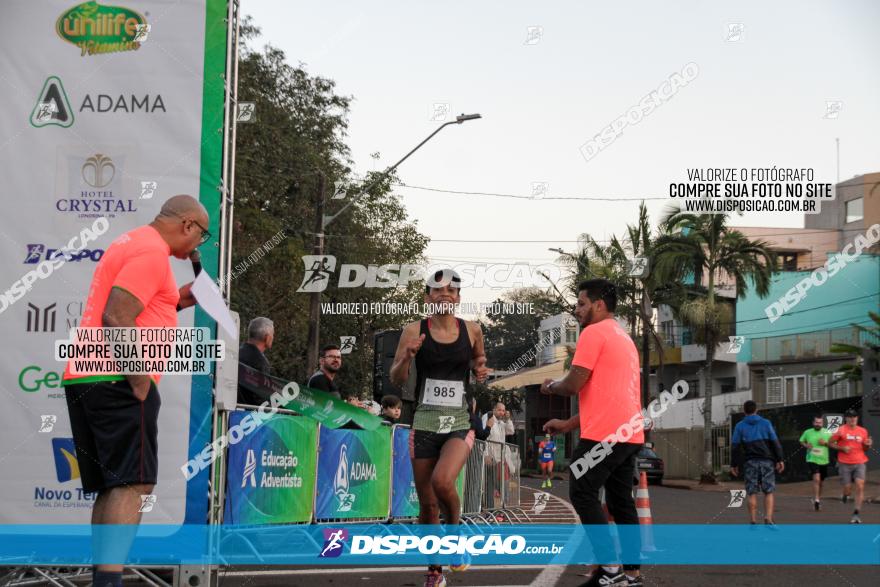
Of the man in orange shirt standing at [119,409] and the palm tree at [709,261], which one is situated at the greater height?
the palm tree at [709,261]

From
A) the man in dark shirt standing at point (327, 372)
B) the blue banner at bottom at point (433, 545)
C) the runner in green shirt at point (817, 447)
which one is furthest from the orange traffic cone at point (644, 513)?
the runner in green shirt at point (817, 447)

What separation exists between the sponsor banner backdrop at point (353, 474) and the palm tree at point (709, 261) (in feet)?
103

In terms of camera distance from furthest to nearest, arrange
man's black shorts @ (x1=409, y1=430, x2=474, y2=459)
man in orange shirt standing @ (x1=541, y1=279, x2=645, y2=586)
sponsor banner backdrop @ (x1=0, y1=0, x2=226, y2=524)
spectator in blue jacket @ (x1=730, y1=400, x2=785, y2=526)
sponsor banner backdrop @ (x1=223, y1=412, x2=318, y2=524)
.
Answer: spectator in blue jacket @ (x1=730, y1=400, x2=785, y2=526), sponsor banner backdrop @ (x1=223, y1=412, x2=318, y2=524), man's black shorts @ (x1=409, y1=430, x2=474, y2=459), man in orange shirt standing @ (x1=541, y1=279, x2=645, y2=586), sponsor banner backdrop @ (x1=0, y1=0, x2=226, y2=524)

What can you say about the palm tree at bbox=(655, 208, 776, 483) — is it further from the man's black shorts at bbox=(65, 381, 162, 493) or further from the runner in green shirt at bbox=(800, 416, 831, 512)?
the man's black shorts at bbox=(65, 381, 162, 493)

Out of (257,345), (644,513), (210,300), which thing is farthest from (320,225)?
(210,300)

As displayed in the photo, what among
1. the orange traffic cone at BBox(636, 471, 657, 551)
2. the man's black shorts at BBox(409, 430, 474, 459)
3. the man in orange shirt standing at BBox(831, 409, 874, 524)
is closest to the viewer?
the man's black shorts at BBox(409, 430, 474, 459)

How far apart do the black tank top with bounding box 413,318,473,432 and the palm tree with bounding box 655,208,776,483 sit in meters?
34.5

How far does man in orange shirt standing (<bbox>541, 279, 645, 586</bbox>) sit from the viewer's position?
691 centimetres

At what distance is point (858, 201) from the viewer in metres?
62.3

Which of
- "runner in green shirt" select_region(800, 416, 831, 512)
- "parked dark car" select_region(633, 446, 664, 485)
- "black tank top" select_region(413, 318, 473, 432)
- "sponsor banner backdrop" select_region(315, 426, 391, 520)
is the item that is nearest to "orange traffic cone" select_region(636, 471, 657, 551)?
"sponsor banner backdrop" select_region(315, 426, 391, 520)

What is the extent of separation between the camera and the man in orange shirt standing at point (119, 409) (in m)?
4.93

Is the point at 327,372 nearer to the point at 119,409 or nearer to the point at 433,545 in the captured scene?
the point at 433,545

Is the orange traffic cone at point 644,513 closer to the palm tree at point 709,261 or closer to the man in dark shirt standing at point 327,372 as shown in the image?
the man in dark shirt standing at point 327,372

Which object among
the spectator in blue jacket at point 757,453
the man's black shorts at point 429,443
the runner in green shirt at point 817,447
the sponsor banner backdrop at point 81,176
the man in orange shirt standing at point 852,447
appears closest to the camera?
the sponsor banner backdrop at point 81,176
